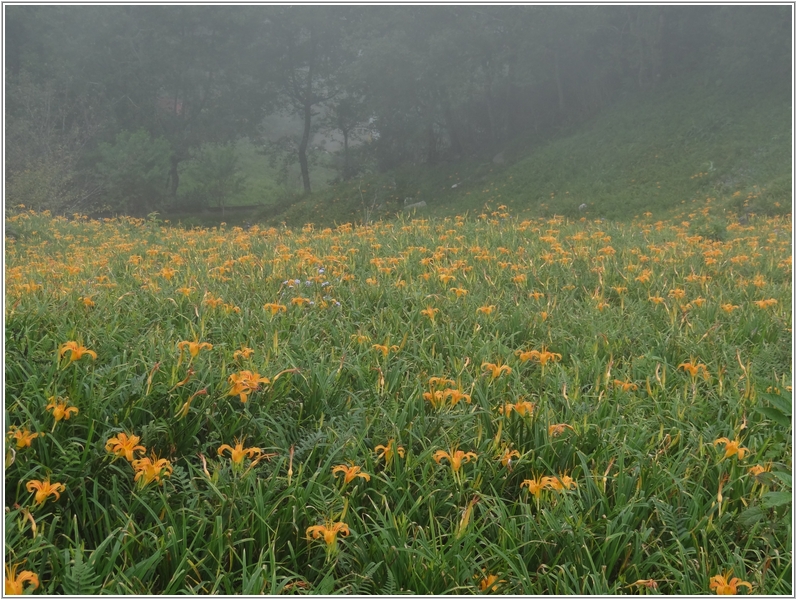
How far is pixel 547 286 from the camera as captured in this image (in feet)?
14.3

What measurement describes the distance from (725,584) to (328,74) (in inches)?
1239

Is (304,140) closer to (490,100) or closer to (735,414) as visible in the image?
(490,100)

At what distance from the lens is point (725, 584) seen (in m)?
1.49

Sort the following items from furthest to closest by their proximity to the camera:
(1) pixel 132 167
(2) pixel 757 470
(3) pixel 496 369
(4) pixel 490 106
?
(4) pixel 490 106
(1) pixel 132 167
(3) pixel 496 369
(2) pixel 757 470

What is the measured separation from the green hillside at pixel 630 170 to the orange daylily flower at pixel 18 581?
13630mm

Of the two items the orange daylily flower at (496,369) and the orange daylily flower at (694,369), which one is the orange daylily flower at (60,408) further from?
the orange daylily flower at (694,369)

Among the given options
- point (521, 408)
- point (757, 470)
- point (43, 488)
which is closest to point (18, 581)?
point (43, 488)

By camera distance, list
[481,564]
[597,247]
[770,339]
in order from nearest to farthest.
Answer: [481,564]
[770,339]
[597,247]

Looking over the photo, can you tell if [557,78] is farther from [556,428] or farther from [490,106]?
[556,428]

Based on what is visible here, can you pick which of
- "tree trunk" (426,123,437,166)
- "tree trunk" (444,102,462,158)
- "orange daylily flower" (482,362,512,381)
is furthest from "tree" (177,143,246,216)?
"orange daylily flower" (482,362,512,381)

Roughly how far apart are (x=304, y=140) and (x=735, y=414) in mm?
29060

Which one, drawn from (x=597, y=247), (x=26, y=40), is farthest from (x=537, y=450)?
(x=26, y=40)

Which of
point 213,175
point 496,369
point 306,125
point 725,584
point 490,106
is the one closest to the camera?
point 725,584

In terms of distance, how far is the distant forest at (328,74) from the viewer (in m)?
24.0
